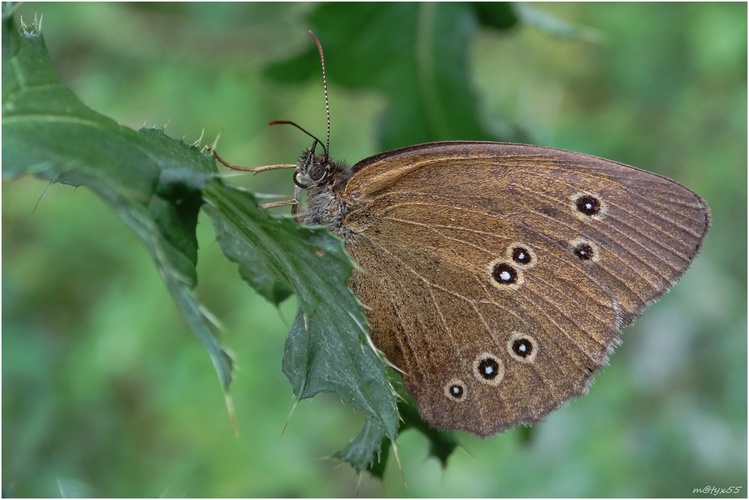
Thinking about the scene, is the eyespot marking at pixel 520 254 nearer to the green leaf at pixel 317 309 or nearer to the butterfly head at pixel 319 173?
the butterfly head at pixel 319 173

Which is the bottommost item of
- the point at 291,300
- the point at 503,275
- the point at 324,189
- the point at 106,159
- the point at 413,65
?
the point at 291,300

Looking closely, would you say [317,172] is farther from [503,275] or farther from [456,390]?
[456,390]

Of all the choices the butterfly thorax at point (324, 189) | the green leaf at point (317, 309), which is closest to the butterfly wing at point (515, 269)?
the butterfly thorax at point (324, 189)

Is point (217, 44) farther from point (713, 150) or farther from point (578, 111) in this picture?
point (713, 150)

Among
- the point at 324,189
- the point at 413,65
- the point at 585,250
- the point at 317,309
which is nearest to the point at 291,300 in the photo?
the point at 324,189

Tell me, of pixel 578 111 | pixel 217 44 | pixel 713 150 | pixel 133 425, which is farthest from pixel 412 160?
pixel 713 150

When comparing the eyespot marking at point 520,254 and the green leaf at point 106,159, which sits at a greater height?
the green leaf at point 106,159
